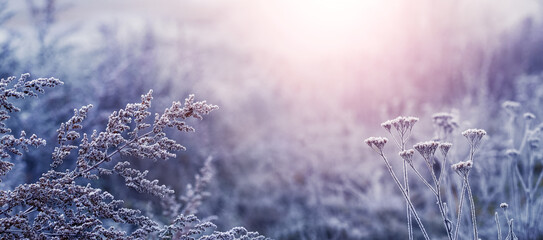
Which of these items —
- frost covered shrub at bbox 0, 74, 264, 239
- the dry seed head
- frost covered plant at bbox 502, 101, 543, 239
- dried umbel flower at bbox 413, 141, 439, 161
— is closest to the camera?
frost covered shrub at bbox 0, 74, 264, 239

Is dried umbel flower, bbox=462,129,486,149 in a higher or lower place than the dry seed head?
lower

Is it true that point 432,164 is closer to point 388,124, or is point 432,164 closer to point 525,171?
point 388,124

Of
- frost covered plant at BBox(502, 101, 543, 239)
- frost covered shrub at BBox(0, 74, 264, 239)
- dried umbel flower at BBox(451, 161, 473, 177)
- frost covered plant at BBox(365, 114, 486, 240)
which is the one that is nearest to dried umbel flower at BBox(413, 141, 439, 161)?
frost covered plant at BBox(365, 114, 486, 240)

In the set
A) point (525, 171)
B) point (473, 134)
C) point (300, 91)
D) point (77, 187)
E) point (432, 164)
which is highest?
point (300, 91)

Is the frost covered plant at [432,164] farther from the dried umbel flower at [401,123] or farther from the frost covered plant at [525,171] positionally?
the frost covered plant at [525,171]

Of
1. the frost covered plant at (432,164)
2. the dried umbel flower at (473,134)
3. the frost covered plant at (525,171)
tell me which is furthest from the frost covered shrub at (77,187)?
the frost covered plant at (525,171)

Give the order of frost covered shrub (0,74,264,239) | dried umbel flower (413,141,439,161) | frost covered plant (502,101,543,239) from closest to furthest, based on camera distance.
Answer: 1. frost covered shrub (0,74,264,239)
2. dried umbel flower (413,141,439,161)
3. frost covered plant (502,101,543,239)

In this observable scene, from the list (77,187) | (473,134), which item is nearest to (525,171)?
(473,134)

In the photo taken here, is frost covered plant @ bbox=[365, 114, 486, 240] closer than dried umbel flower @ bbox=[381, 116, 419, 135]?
Yes

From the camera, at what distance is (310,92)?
466 inches

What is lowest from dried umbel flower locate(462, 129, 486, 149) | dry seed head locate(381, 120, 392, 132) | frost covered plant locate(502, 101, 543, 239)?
dried umbel flower locate(462, 129, 486, 149)

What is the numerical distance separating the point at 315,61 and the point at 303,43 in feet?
1.90

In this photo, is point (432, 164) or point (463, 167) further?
point (432, 164)

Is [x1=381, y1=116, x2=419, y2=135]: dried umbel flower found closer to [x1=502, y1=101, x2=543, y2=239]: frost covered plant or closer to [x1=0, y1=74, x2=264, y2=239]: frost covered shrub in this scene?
[x1=0, y1=74, x2=264, y2=239]: frost covered shrub
